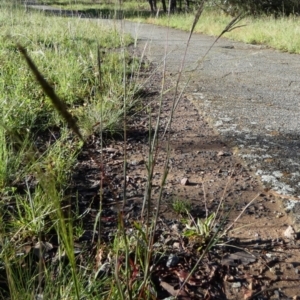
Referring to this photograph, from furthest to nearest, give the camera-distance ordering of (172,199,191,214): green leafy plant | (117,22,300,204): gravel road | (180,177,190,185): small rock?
(117,22,300,204): gravel road → (180,177,190,185): small rock → (172,199,191,214): green leafy plant

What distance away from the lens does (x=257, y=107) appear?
2.53 metres

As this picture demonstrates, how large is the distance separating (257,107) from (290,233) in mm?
1429

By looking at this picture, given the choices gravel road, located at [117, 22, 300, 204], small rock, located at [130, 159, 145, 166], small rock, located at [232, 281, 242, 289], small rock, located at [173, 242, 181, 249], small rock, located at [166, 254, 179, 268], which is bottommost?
small rock, located at [232, 281, 242, 289]

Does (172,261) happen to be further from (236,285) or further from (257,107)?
(257,107)

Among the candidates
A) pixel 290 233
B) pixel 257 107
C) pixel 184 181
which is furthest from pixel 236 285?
pixel 257 107

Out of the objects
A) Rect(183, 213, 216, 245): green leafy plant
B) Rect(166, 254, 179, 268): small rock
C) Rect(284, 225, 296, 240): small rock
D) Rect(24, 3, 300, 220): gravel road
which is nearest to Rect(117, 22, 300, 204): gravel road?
Rect(24, 3, 300, 220): gravel road

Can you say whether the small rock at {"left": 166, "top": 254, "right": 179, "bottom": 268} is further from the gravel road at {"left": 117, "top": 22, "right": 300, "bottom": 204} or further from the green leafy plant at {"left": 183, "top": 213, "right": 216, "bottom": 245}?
the gravel road at {"left": 117, "top": 22, "right": 300, "bottom": 204}

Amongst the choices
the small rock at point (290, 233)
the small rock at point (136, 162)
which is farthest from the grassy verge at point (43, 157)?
the small rock at point (290, 233)

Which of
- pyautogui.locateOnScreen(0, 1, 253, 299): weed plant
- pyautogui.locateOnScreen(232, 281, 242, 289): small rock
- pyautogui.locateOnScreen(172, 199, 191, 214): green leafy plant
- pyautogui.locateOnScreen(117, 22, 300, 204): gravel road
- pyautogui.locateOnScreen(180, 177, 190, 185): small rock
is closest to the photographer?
pyautogui.locateOnScreen(0, 1, 253, 299): weed plant

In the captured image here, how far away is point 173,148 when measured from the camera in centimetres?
185

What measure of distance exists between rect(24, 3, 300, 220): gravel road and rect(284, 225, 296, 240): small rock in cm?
10

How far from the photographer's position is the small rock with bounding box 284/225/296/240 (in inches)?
47.7

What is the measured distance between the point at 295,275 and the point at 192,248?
0.27m

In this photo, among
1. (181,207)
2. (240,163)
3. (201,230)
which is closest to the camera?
(201,230)
